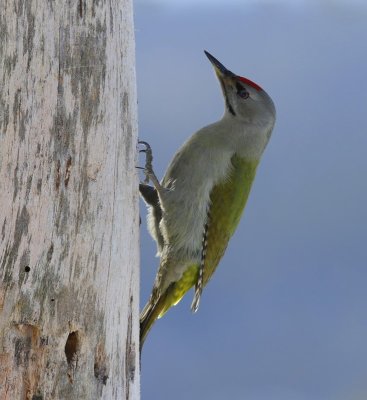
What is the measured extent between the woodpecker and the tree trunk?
103 cm

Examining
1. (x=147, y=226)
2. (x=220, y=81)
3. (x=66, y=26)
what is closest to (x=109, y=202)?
(x=66, y=26)

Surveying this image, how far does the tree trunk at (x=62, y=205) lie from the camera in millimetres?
2553

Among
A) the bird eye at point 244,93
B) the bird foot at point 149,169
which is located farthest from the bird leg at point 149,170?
the bird eye at point 244,93

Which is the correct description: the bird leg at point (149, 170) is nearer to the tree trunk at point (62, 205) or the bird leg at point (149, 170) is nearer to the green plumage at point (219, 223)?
the green plumage at point (219, 223)

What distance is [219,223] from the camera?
416 centimetres

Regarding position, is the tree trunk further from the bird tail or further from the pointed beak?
the pointed beak

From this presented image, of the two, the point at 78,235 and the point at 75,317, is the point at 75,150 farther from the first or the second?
the point at 75,317

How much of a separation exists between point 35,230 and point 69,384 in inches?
21.5

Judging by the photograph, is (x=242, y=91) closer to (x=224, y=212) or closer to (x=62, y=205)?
(x=224, y=212)

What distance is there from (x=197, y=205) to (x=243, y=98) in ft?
2.76

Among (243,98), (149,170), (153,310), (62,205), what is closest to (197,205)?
(149,170)

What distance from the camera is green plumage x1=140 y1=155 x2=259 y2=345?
390 centimetres

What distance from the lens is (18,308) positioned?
256 cm

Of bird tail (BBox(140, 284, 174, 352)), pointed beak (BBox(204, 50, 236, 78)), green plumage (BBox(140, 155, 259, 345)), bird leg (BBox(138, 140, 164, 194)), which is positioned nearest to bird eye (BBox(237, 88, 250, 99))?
pointed beak (BBox(204, 50, 236, 78))
